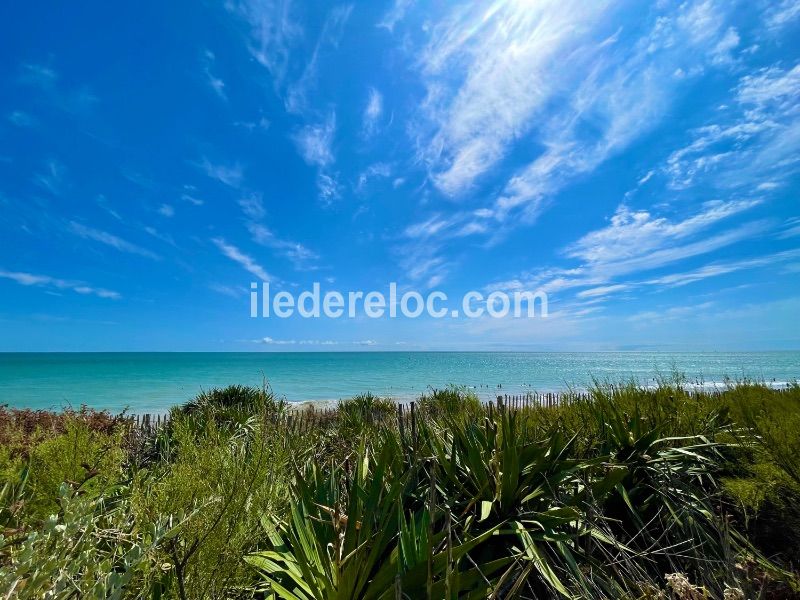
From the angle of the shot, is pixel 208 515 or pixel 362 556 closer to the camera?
pixel 208 515

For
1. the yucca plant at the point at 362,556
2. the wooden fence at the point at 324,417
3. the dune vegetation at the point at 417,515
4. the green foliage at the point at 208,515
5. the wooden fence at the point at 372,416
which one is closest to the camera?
the dune vegetation at the point at 417,515

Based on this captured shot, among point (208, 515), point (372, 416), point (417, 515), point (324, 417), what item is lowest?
point (324, 417)

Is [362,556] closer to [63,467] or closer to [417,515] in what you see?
[417,515]

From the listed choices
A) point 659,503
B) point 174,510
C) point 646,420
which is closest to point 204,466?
point 174,510

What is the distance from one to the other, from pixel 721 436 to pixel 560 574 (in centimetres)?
244

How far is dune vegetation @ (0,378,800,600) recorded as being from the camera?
4.87ft

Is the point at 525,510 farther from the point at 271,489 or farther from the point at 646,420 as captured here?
the point at 646,420

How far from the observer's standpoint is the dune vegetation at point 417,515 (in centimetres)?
148

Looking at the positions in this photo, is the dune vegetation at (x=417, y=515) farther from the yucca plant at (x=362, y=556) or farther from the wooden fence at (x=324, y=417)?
the wooden fence at (x=324, y=417)

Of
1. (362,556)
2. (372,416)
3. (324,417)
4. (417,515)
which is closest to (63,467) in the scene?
(362,556)

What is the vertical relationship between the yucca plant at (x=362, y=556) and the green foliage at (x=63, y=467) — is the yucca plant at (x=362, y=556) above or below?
below

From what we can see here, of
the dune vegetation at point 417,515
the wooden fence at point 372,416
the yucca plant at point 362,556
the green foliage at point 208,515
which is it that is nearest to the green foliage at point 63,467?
the dune vegetation at point 417,515

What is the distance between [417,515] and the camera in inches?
104

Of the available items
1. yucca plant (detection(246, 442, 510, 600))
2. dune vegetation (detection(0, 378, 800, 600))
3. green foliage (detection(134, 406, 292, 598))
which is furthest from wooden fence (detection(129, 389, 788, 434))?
green foliage (detection(134, 406, 292, 598))
